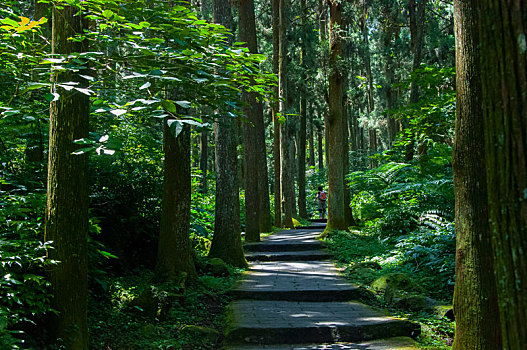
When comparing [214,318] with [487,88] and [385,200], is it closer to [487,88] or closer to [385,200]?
[487,88]

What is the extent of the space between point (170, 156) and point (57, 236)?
3.17m

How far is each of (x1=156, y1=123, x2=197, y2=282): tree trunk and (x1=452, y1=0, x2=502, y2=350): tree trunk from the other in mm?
4524

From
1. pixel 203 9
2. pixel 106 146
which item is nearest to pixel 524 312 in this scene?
pixel 106 146

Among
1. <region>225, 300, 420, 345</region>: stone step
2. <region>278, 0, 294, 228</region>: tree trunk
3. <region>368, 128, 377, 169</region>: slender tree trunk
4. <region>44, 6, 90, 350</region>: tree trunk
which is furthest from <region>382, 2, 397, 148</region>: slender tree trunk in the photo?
<region>44, 6, 90, 350</region>: tree trunk

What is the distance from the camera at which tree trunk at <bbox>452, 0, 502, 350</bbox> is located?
165 inches

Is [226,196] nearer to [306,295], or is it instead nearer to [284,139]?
[306,295]

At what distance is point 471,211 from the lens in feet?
14.0

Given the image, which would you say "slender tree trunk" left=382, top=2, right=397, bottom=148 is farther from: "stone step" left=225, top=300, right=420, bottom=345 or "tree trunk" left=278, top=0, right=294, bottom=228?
"stone step" left=225, top=300, right=420, bottom=345

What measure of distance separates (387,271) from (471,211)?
4989mm

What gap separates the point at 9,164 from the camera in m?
6.34

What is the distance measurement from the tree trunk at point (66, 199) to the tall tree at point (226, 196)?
543 cm

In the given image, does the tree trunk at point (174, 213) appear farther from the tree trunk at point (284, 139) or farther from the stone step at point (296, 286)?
the tree trunk at point (284, 139)

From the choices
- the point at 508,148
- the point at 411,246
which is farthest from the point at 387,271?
the point at 508,148

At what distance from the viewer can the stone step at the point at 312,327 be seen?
5.88 meters
